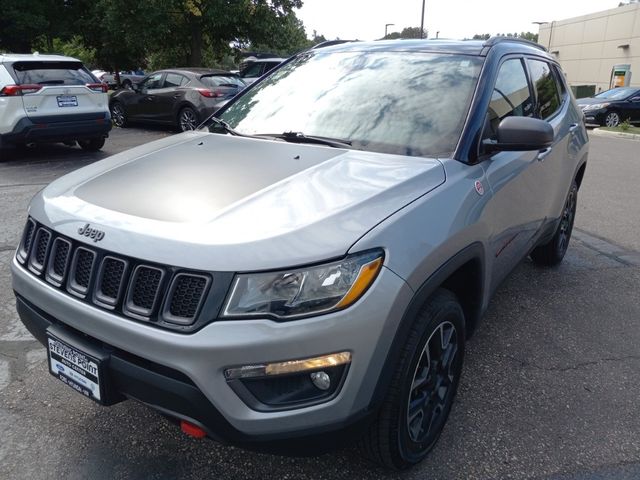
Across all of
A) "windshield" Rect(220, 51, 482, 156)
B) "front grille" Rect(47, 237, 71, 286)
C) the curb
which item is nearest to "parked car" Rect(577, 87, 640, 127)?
the curb

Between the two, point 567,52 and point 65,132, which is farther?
point 567,52

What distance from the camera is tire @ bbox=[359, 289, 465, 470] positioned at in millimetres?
2002

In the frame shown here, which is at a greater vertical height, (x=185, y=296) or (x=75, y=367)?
(x=185, y=296)

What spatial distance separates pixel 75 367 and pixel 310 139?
4.92 feet

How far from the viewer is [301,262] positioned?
1774mm

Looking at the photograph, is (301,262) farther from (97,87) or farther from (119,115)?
(119,115)

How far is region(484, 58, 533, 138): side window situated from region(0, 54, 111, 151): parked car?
7.47 meters

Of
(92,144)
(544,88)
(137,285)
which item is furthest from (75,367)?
(92,144)

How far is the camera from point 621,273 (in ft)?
15.3

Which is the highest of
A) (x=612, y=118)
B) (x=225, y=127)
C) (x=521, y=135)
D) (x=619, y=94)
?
(x=521, y=135)

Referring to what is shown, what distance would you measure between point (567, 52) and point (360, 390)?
43.3 meters

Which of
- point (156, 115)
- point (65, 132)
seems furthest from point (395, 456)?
point (156, 115)

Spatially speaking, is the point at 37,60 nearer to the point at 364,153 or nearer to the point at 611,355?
the point at 364,153

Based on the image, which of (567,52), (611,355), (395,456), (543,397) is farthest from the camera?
(567,52)
